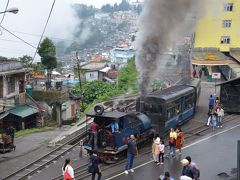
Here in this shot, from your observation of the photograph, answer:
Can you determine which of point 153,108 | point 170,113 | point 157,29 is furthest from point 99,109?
point 157,29

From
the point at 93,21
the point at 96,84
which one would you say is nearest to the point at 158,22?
the point at 96,84

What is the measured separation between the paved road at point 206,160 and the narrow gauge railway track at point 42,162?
2973mm

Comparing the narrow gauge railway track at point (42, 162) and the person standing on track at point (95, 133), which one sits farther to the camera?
the person standing on track at point (95, 133)

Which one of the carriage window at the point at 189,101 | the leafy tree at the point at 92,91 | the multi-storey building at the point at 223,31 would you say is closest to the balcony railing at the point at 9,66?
the leafy tree at the point at 92,91

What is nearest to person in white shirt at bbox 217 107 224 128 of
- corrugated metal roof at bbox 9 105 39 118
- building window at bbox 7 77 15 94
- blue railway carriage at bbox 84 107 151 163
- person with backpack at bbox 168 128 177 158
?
person with backpack at bbox 168 128 177 158

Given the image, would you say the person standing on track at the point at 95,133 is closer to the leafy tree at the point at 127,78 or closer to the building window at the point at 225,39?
the leafy tree at the point at 127,78

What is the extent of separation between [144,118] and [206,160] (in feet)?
11.3

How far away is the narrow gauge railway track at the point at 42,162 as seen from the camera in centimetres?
1510

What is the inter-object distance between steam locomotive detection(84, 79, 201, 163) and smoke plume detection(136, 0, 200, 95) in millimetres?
1563

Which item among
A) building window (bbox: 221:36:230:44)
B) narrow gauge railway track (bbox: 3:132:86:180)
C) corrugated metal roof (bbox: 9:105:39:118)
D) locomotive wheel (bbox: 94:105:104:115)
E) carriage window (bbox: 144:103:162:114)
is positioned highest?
building window (bbox: 221:36:230:44)

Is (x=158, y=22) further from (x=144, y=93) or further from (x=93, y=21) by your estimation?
(x=93, y=21)

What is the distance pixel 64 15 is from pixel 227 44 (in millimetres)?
102961

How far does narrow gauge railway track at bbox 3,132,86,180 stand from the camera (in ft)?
49.5

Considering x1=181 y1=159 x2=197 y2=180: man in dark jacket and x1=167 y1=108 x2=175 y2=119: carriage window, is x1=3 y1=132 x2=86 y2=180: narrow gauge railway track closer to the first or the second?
x1=167 y1=108 x2=175 y2=119: carriage window
